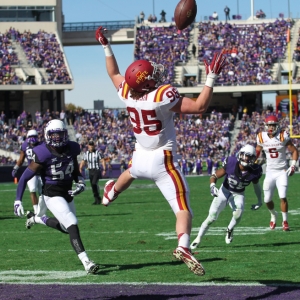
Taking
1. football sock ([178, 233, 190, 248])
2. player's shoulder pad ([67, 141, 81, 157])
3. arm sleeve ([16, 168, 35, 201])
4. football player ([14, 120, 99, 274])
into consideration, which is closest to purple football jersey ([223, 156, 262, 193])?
football player ([14, 120, 99, 274])

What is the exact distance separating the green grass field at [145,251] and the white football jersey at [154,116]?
1.28 meters

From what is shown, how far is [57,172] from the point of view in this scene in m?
7.33

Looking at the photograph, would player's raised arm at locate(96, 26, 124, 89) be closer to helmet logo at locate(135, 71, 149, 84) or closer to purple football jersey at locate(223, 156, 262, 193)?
helmet logo at locate(135, 71, 149, 84)

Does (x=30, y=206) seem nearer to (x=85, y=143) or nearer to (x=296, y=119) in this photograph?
(x=85, y=143)

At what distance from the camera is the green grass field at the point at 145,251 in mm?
6559

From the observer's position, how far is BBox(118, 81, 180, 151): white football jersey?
5.64 m

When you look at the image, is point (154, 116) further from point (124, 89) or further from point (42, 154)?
point (42, 154)

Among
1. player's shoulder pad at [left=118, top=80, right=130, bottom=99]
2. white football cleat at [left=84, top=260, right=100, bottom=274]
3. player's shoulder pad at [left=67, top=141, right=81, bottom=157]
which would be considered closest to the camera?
player's shoulder pad at [left=118, top=80, right=130, bottom=99]

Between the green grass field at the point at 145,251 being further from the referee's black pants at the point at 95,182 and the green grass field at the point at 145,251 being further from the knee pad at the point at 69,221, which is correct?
the referee's black pants at the point at 95,182

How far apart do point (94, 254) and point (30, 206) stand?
7.84m

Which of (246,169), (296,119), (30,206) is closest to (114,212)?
(30,206)

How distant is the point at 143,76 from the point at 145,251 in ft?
10.5

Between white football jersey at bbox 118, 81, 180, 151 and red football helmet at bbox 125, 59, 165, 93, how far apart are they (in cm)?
7

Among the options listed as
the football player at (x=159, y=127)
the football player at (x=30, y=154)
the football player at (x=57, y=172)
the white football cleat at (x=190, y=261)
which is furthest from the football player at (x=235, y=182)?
the football player at (x=30, y=154)
